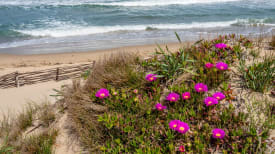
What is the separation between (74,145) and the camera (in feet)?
9.11

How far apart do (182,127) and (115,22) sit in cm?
1283

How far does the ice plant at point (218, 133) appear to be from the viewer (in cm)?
221

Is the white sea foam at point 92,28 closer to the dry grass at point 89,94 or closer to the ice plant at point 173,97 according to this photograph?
the dry grass at point 89,94

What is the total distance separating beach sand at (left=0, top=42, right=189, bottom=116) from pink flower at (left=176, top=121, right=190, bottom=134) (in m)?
2.72

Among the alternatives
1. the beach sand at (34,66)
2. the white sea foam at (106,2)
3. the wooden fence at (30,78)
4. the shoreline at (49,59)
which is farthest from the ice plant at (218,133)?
the white sea foam at (106,2)

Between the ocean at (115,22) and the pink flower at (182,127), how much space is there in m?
6.99

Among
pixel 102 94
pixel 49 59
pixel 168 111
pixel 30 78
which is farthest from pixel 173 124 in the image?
pixel 49 59

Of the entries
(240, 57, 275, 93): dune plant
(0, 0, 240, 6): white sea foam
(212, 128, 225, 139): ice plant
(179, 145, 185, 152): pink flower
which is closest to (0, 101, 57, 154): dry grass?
(179, 145, 185, 152): pink flower

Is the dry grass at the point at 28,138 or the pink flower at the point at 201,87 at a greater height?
the pink flower at the point at 201,87

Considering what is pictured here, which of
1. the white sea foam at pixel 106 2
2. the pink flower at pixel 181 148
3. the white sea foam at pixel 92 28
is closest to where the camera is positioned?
the pink flower at pixel 181 148

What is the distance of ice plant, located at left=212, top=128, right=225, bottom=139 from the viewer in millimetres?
2207

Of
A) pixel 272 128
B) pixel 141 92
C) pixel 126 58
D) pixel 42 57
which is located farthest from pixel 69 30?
pixel 272 128

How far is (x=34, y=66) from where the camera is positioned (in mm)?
7910

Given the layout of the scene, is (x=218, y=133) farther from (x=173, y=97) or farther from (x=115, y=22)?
(x=115, y=22)
